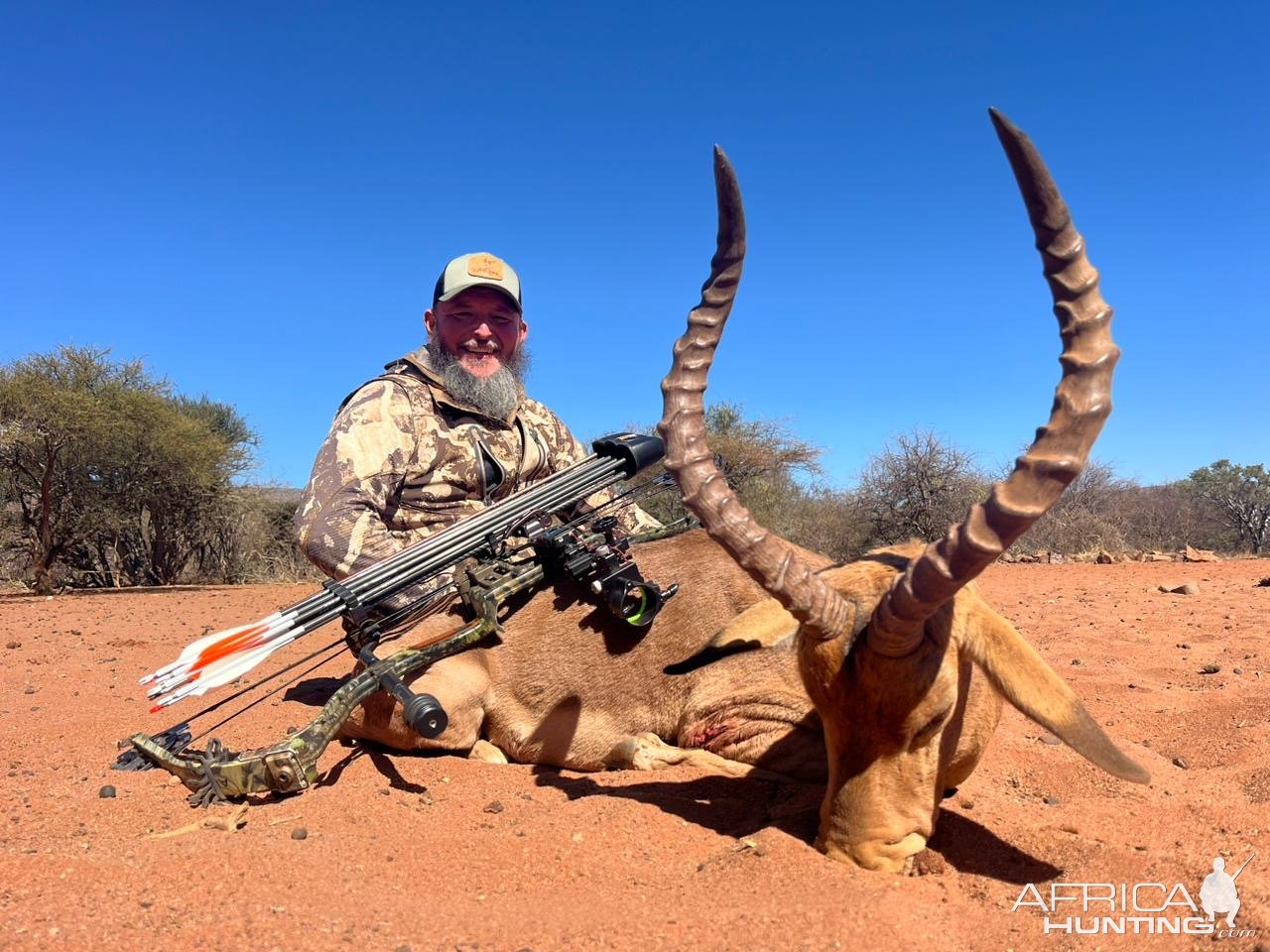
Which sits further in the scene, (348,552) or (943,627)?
(348,552)

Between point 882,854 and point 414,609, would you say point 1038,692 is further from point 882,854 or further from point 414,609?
point 414,609

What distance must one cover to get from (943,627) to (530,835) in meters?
1.76

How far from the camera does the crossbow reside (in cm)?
357

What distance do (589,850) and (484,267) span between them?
4.54 m

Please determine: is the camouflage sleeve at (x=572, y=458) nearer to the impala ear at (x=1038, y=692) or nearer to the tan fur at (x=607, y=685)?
the tan fur at (x=607, y=685)

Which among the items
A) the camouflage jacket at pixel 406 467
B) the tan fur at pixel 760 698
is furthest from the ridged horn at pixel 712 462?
the camouflage jacket at pixel 406 467

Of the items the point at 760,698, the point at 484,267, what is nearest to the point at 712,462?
the point at 760,698

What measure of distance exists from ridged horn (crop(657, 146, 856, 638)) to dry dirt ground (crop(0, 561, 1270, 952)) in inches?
34.7

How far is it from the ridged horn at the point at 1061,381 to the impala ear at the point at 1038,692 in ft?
1.74

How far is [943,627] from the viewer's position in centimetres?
282

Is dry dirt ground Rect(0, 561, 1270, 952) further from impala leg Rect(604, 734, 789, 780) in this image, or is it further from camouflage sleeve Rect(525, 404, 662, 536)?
camouflage sleeve Rect(525, 404, 662, 536)

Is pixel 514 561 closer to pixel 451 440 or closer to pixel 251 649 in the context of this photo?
pixel 451 440

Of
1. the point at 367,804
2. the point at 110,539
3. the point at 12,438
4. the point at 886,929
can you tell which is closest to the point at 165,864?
the point at 367,804

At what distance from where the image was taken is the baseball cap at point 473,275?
6340 mm
